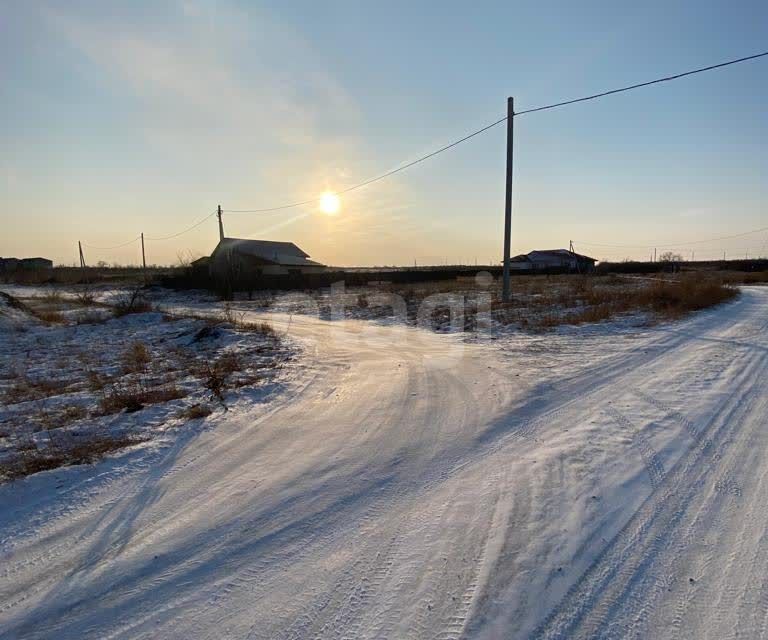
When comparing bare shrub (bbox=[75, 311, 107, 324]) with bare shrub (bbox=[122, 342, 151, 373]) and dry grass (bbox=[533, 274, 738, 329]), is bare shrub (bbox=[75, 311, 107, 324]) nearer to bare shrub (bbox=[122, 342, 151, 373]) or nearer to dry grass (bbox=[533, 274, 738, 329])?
bare shrub (bbox=[122, 342, 151, 373])

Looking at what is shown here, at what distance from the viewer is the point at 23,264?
68.2 m

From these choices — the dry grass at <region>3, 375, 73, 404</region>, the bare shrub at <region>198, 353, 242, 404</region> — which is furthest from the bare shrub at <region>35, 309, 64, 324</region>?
the bare shrub at <region>198, 353, 242, 404</region>

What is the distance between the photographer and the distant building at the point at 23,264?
59.3m

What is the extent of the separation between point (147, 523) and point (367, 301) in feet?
58.4

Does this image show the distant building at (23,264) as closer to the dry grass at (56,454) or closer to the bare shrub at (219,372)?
the bare shrub at (219,372)

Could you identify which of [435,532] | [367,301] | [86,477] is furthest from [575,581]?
[367,301]

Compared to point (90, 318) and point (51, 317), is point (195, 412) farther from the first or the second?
point (51, 317)

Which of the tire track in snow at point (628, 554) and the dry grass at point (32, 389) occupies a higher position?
the tire track in snow at point (628, 554)

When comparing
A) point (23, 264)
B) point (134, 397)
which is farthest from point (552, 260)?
point (23, 264)

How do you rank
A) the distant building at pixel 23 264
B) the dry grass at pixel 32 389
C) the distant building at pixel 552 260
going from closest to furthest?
the dry grass at pixel 32 389, the distant building at pixel 23 264, the distant building at pixel 552 260

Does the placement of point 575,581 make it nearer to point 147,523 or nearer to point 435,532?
point 435,532

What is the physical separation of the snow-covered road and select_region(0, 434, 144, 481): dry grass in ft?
1.05

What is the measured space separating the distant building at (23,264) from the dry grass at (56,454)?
226ft

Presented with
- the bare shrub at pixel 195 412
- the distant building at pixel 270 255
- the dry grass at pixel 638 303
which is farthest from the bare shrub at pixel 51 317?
the distant building at pixel 270 255
